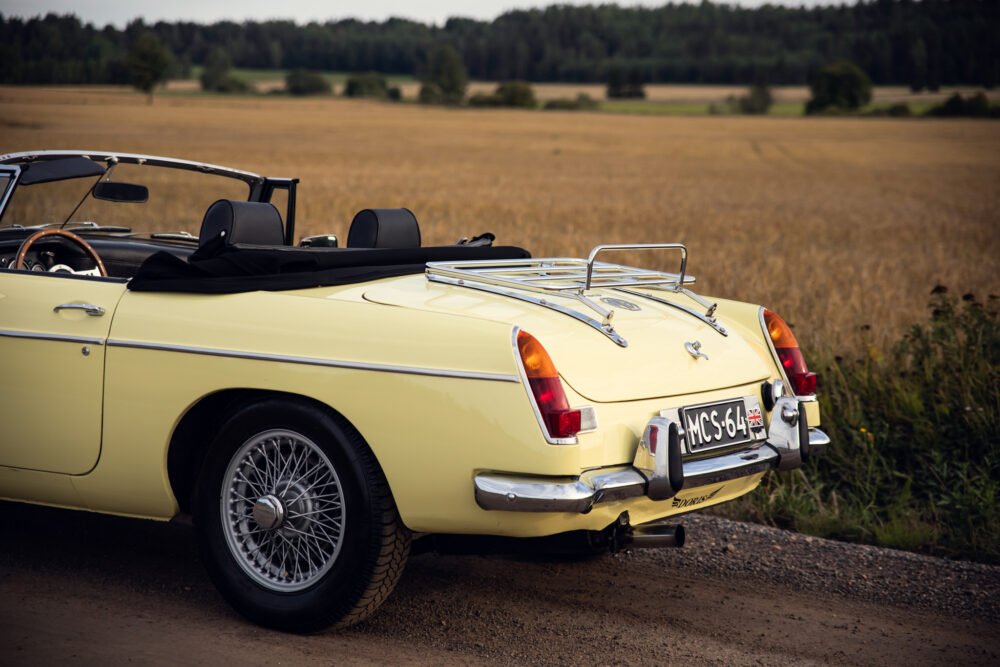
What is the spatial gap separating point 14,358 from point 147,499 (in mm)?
727

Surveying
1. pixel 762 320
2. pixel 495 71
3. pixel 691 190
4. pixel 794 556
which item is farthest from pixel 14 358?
pixel 495 71

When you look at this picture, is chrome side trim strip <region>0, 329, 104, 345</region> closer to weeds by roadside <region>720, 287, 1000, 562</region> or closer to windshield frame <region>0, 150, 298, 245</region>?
windshield frame <region>0, 150, 298, 245</region>

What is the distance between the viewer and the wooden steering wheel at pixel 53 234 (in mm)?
4758

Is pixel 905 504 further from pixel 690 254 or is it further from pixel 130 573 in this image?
pixel 690 254

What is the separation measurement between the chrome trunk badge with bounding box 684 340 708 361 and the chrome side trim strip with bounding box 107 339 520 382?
32.0 inches

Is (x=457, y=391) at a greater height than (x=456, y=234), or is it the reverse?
(x=457, y=391)

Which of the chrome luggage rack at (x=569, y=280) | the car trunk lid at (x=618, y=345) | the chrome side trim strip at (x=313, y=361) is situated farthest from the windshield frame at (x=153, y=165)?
the car trunk lid at (x=618, y=345)

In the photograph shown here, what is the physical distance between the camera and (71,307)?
4211 mm

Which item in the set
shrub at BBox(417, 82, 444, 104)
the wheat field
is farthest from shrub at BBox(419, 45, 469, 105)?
the wheat field

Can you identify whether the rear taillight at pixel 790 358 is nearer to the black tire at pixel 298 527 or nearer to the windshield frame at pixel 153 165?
the black tire at pixel 298 527

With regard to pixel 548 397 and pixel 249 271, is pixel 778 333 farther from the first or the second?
pixel 249 271

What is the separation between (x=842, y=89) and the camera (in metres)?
80.7

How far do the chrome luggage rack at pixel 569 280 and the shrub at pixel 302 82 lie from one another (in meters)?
83.1

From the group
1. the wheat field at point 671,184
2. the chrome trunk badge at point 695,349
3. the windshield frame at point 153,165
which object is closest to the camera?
the chrome trunk badge at point 695,349
